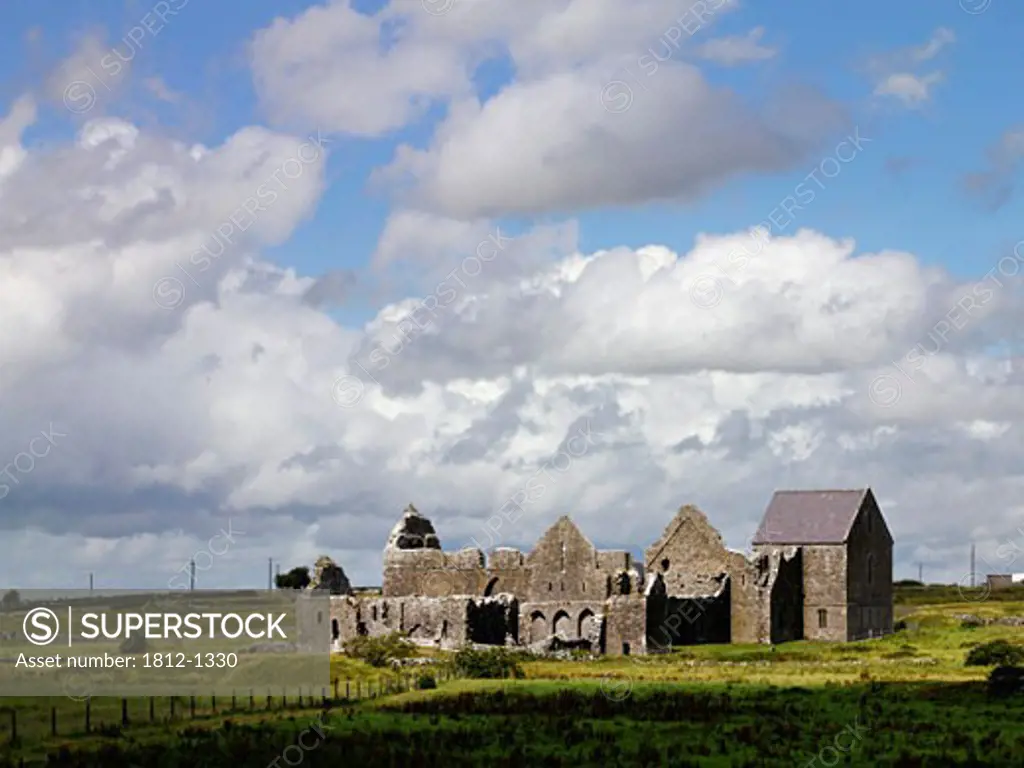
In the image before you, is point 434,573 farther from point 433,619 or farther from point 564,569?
point 433,619

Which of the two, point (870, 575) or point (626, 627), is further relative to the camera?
point (870, 575)

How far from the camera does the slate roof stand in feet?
290

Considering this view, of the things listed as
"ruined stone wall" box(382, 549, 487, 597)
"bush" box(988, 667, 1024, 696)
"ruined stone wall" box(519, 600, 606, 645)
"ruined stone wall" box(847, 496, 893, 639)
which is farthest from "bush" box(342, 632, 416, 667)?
"bush" box(988, 667, 1024, 696)

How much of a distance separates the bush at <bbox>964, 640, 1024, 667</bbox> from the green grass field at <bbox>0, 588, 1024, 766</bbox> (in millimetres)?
2360

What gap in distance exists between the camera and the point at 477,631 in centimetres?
8412

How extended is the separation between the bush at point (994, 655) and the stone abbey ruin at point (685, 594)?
18362 millimetres

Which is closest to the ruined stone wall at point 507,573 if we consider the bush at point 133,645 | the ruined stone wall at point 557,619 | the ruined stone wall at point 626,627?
the ruined stone wall at point 557,619

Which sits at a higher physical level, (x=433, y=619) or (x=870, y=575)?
(x=870, y=575)

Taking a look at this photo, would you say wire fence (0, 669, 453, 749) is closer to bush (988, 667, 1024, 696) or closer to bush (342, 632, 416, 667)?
bush (342, 632, 416, 667)

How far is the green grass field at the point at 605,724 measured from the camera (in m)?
38.2

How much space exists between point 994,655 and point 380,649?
87.8 feet

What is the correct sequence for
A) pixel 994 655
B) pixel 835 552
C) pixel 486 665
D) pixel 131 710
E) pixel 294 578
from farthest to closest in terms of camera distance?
1. pixel 294 578
2. pixel 835 552
3. pixel 486 665
4. pixel 994 655
5. pixel 131 710

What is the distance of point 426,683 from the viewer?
58.8 m

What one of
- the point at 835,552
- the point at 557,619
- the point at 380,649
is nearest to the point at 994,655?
the point at 835,552
